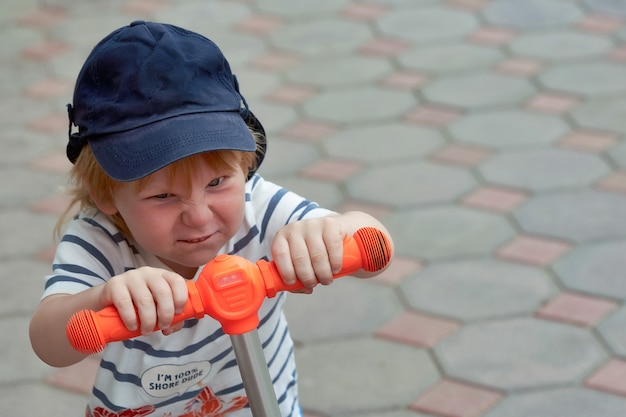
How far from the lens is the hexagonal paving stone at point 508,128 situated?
12.6ft

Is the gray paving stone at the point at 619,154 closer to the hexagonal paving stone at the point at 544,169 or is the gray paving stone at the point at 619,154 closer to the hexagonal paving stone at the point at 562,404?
the hexagonal paving stone at the point at 544,169

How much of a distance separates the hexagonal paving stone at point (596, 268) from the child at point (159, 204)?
55.0 inches

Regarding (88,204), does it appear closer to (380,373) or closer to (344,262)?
(344,262)

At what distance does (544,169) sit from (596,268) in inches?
26.9

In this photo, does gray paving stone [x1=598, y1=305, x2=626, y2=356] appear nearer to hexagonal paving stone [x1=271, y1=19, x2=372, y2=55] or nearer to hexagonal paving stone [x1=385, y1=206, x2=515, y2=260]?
hexagonal paving stone [x1=385, y1=206, x2=515, y2=260]

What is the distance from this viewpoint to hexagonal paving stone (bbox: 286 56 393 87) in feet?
14.6

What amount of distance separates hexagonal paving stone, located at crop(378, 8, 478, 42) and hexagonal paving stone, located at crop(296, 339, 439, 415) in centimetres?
249

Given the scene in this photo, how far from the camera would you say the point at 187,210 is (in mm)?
1524

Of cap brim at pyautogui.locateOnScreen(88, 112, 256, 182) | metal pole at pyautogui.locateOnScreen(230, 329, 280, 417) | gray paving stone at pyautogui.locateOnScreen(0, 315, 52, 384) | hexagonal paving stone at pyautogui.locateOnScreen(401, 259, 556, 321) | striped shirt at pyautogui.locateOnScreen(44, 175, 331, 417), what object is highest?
cap brim at pyautogui.locateOnScreen(88, 112, 256, 182)

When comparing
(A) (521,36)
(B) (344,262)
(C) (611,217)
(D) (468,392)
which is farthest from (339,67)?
(B) (344,262)

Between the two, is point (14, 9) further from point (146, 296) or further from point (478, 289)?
point (146, 296)

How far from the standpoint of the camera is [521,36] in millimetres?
4859

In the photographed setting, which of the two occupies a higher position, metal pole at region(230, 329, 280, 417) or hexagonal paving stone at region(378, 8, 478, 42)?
metal pole at region(230, 329, 280, 417)

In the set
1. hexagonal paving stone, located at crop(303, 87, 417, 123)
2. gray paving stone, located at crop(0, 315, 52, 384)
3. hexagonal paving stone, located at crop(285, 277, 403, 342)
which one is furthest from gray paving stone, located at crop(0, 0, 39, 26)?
hexagonal paving stone, located at crop(285, 277, 403, 342)
